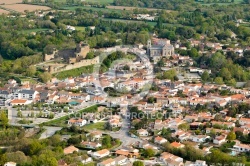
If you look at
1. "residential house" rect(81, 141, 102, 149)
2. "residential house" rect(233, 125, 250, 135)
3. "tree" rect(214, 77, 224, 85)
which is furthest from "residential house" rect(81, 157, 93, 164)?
"tree" rect(214, 77, 224, 85)

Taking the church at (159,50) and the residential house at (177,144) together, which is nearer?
the residential house at (177,144)

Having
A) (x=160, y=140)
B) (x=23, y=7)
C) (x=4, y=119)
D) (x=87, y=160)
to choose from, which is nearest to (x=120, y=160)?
(x=87, y=160)

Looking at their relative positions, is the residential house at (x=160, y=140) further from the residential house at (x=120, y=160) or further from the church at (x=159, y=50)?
the church at (x=159, y=50)

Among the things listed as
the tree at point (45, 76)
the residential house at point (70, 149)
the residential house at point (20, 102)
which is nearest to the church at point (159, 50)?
the tree at point (45, 76)

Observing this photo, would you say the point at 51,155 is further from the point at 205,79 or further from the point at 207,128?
the point at 205,79

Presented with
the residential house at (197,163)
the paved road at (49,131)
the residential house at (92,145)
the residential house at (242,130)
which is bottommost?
the paved road at (49,131)

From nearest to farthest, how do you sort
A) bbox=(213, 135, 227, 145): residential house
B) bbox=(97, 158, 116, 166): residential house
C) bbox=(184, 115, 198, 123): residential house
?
bbox=(97, 158, 116, 166): residential house
bbox=(213, 135, 227, 145): residential house
bbox=(184, 115, 198, 123): residential house

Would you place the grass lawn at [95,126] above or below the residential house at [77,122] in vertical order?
below

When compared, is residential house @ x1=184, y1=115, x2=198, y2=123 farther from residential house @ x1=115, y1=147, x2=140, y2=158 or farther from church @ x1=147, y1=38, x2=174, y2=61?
church @ x1=147, y1=38, x2=174, y2=61
